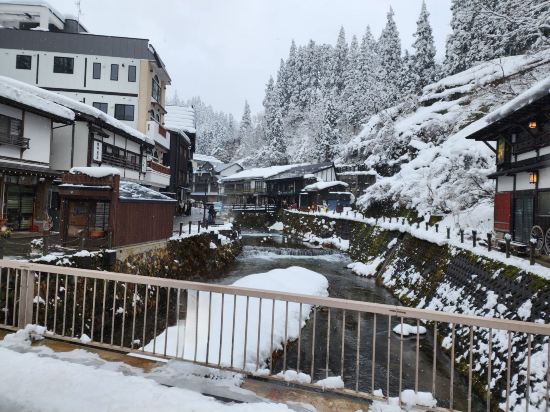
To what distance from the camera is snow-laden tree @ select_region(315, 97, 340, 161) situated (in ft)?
210

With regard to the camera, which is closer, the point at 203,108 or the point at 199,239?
the point at 199,239

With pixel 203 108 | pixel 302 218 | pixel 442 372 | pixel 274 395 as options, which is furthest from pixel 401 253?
pixel 203 108

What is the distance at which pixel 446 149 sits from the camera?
89.5ft

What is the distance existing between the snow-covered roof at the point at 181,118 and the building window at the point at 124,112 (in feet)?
A: 57.5

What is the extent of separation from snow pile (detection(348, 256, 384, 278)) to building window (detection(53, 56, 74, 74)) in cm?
3038

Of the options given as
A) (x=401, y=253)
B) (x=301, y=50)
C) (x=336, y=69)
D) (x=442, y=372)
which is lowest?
(x=442, y=372)

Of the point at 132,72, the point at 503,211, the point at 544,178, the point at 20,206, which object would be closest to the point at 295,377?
the point at 544,178

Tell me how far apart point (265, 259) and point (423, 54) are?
45.7 metres

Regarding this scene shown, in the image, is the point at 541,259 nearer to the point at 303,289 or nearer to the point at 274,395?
the point at 303,289

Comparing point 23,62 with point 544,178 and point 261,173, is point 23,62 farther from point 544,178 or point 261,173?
point 261,173

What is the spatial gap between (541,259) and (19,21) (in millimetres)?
46880

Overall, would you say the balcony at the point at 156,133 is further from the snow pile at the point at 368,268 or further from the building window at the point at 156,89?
the snow pile at the point at 368,268

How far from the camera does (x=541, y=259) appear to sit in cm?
1252

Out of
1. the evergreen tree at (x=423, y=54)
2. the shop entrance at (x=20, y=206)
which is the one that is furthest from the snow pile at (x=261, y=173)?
the shop entrance at (x=20, y=206)
